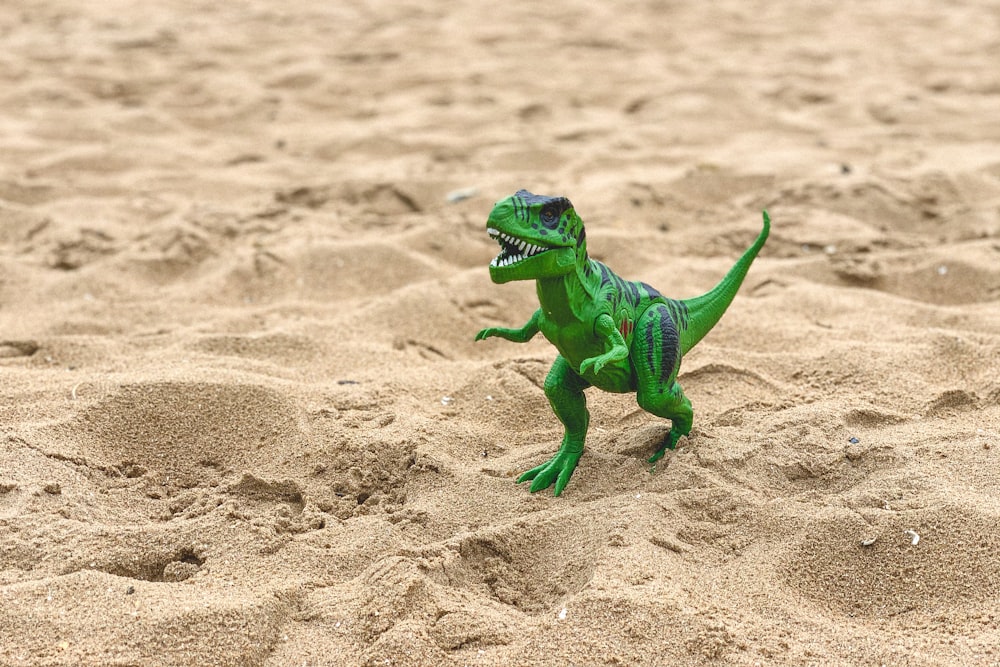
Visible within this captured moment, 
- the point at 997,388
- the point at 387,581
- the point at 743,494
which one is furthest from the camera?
the point at 997,388

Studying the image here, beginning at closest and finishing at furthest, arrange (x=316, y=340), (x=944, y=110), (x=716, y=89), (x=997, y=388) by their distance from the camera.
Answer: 1. (x=997, y=388)
2. (x=316, y=340)
3. (x=944, y=110)
4. (x=716, y=89)

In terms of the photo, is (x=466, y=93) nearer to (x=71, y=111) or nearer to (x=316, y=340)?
(x=71, y=111)

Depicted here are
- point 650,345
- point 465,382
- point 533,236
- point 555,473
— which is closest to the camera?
point 533,236

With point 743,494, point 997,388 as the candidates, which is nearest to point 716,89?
point 997,388

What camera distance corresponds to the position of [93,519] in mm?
2180

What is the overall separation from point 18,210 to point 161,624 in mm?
3004

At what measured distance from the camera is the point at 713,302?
93.0 inches

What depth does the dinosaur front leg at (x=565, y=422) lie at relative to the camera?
2.25 metres

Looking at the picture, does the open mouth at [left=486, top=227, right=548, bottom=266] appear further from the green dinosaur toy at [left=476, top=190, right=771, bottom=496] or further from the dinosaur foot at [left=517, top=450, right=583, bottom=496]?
the dinosaur foot at [left=517, top=450, right=583, bottom=496]

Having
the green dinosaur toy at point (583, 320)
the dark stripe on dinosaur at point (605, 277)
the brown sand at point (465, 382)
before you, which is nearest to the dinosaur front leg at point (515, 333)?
the green dinosaur toy at point (583, 320)

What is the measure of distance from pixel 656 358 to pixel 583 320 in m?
0.19

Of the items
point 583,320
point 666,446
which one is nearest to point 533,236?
point 583,320

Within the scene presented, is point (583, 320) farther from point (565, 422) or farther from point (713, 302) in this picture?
point (713, 302)

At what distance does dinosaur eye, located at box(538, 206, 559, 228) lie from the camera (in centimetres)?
199
